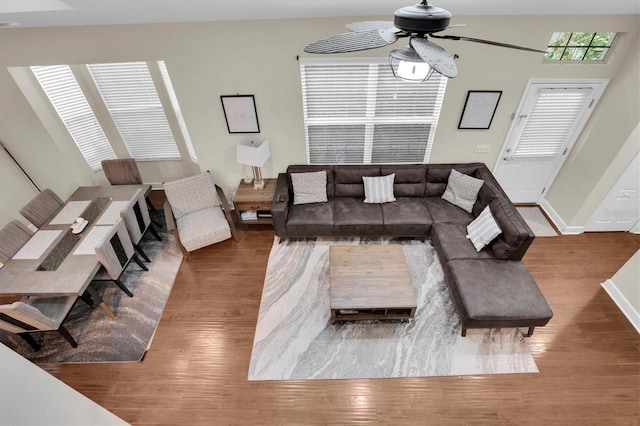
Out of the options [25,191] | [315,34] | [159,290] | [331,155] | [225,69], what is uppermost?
[315,34]

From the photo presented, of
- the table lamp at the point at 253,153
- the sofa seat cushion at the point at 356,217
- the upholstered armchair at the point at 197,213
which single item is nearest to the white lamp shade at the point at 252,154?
the table lamp at the point at 253,153

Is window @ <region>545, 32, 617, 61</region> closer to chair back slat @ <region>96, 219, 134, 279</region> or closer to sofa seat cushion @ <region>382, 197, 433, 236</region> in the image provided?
sofa seat cushion @ <region>382, 197, 433, 236</region>

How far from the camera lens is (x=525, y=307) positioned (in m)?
3.17

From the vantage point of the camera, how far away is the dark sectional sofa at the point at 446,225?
3.22 m

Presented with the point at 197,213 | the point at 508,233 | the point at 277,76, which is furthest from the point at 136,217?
the point at 508,233

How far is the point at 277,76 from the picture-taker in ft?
13.2

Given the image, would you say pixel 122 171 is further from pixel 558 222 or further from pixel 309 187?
pixel 558 222

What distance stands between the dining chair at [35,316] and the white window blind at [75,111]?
2.65m

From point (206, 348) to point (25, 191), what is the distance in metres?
3.92

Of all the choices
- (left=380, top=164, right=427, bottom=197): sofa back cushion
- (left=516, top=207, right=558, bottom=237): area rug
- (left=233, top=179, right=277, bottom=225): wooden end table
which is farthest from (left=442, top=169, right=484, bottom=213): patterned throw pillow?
(left=233, top=179, right=277, bottom=225): wooden end table

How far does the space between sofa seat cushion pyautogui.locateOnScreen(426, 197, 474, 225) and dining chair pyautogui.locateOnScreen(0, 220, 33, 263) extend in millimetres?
5041

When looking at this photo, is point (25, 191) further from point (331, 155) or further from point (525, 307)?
point (525, 307)

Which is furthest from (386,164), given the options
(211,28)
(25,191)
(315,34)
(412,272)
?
(25,191)

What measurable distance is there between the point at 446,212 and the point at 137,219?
13.8 ft
